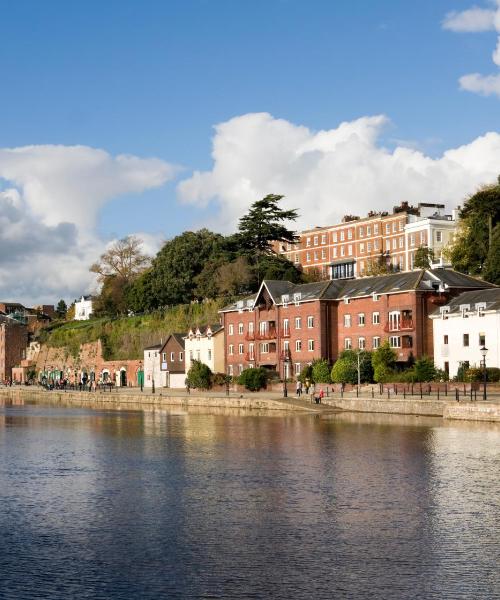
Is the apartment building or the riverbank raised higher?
the apartment building

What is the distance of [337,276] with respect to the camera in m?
126

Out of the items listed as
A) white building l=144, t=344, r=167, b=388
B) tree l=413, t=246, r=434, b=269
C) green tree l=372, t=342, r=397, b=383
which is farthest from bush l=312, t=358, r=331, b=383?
white building l=144, t=344, r=167, b=388

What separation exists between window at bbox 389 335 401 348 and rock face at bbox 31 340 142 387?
45260mm

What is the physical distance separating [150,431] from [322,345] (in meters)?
28.1

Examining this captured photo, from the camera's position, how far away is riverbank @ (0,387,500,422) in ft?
176

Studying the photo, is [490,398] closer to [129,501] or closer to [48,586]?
[129,501]

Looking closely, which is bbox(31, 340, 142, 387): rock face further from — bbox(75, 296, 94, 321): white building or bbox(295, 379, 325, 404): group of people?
bbox(295, 379, 325, 404): group of people

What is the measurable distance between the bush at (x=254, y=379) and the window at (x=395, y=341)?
13.7 meters

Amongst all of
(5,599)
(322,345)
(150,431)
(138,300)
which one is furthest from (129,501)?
(138,300)

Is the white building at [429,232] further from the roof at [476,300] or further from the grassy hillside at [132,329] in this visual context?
the roof at [476,300]

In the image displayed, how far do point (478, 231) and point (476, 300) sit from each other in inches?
756

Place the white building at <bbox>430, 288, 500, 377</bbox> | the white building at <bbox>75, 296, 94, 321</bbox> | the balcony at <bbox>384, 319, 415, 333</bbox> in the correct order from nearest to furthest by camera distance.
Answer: the white building at <bbox>430, 288, 500, 377</bbox> → the balcony at <bbox>384, 319, 415, 333</bbox> → the white building at <bbox>75, 296, 94, 321</bbox>

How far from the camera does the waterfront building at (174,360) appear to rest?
102 m

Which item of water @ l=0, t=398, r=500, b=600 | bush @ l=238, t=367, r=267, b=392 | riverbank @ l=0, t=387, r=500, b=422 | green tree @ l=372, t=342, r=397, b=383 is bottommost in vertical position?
water @ l=0, t=398, r=500, b=600
